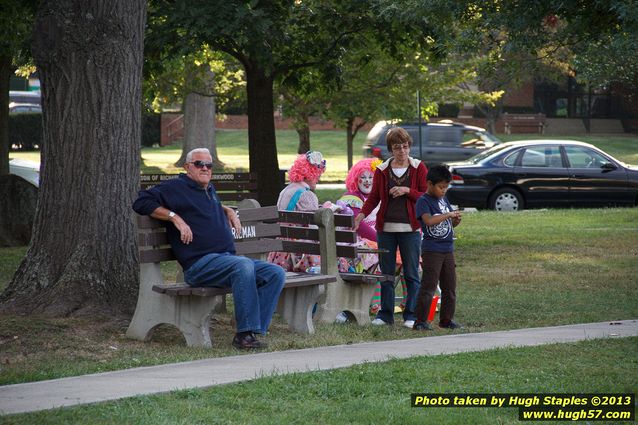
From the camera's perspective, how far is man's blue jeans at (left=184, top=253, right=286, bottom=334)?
8383 millimetres

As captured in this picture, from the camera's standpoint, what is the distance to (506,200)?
22.7 m

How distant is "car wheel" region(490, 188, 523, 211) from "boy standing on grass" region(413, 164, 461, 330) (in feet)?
42.5

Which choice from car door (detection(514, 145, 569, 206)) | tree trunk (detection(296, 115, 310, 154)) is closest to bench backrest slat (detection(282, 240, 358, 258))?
car door (detection(514, 145, 569, 206))

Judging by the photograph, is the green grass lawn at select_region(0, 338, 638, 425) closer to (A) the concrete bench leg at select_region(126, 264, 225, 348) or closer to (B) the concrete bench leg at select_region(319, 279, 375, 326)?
(A) the concrete bench leg at select_region(126, 264, 225, 348)

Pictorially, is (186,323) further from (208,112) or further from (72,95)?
(208,112)

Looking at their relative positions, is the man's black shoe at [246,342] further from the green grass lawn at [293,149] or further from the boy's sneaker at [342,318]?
the green grass lawn at [293,149]

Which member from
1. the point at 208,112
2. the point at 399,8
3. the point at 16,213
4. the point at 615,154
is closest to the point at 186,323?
the point at 399,8

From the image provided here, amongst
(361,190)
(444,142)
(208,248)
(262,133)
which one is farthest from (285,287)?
(444,142)

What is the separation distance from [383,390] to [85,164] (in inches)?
148

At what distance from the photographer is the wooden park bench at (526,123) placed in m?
53.6

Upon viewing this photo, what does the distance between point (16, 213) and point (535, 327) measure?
29.4 feet

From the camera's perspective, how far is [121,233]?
31.4ft

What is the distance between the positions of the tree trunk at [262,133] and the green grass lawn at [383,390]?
980 cm

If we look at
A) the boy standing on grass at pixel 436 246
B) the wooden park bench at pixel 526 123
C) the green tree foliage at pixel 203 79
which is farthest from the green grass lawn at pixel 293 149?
the boy standing on grass at pixel 436 246
